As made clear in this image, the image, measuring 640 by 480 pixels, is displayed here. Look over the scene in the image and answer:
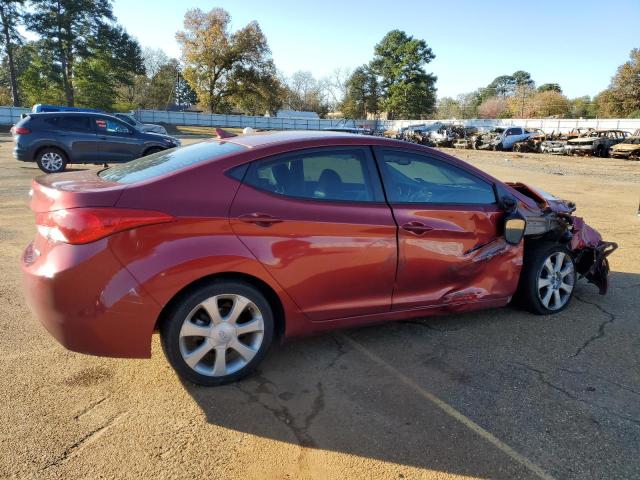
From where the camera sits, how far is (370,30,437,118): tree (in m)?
73.8

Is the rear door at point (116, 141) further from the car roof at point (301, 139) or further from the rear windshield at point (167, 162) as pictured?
the car roof at point (301, 139)

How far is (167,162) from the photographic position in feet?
11.0

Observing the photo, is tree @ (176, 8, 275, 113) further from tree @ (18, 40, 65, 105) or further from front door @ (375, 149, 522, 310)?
front door @ (375, 149, 522, 310)

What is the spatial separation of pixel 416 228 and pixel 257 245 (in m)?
1.21

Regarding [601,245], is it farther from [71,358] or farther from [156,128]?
[156,128]

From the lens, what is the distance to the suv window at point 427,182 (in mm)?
3594

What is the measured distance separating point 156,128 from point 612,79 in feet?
156

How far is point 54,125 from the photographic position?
12.8 metres

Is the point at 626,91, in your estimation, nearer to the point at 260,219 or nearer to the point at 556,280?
the point at 556,280

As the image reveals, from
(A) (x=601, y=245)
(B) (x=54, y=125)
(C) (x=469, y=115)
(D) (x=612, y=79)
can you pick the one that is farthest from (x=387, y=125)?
(A) (x=601, y=245)

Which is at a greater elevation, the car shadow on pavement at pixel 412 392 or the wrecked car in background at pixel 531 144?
the wrecked car in background at pixel 531 144

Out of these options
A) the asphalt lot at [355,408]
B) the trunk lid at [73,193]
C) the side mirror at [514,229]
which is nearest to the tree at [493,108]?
the side mirror at [514,229]

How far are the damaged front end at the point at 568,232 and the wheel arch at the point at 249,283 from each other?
233cm

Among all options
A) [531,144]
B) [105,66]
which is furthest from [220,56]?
[531,144]
